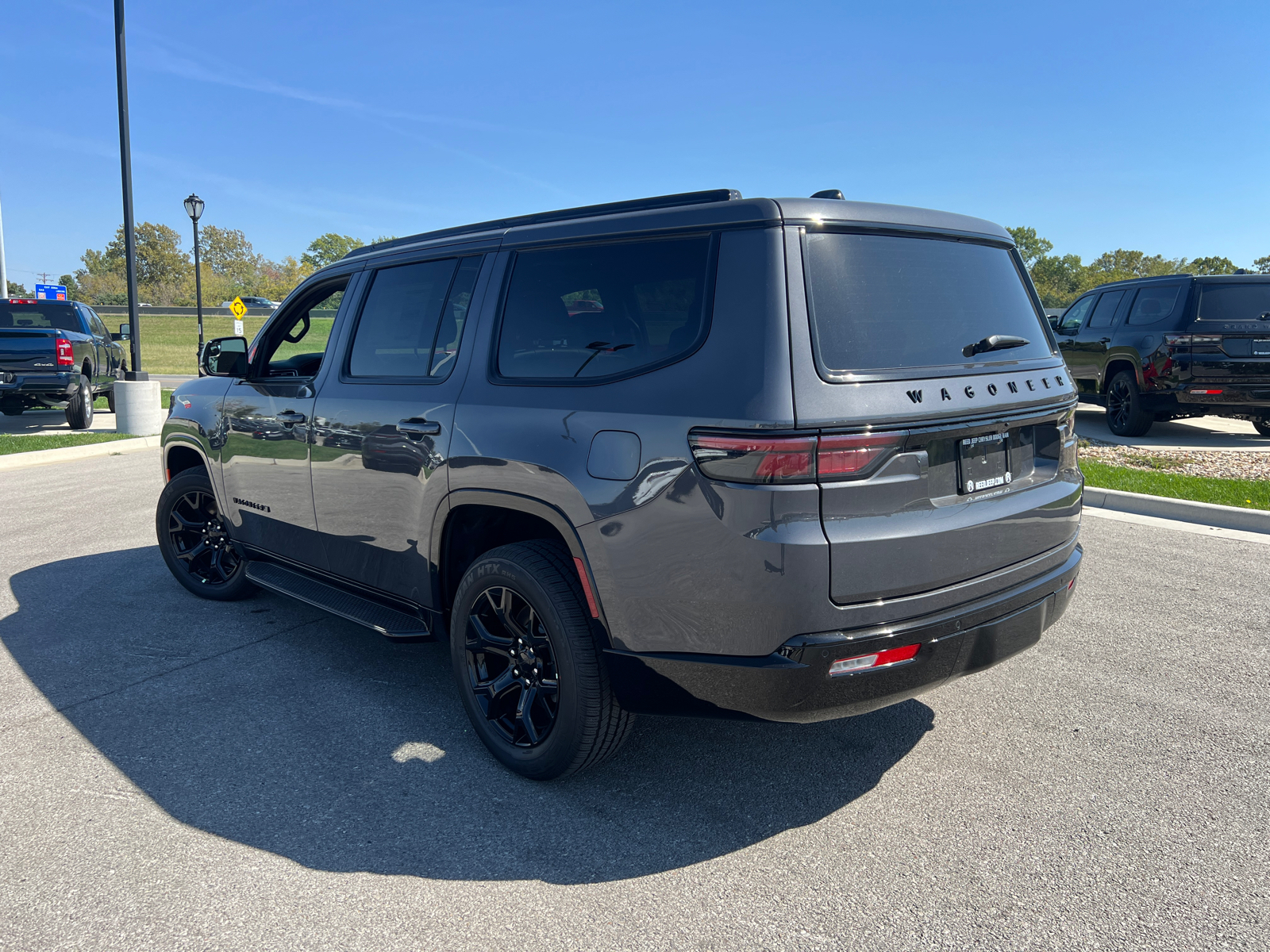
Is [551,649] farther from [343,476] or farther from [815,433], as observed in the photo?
[343,476]

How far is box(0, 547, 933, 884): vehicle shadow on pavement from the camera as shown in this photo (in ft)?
9.21

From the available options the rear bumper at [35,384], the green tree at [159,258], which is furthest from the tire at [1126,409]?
the green tree at [159,258]

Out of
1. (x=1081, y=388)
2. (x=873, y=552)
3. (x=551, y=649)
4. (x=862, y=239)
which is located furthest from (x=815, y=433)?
(x=1081, y=388)

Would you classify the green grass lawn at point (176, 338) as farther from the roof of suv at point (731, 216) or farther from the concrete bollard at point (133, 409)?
the roof of suv at point (731, 216)

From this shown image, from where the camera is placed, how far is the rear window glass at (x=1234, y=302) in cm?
1078

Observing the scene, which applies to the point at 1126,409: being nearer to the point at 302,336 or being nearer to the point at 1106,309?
the point at 1106,309

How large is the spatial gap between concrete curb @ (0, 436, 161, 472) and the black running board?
8.07 metres

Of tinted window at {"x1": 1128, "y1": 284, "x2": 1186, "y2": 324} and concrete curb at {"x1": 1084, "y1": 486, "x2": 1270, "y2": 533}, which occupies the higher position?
tinted window at {"x1": 1128, "y1": 284, "x2": 1186, "y2": 324}

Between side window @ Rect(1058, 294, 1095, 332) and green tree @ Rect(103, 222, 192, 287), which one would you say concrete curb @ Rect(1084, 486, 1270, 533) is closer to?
side window @ Rect(1058, 294, 1095, 332)

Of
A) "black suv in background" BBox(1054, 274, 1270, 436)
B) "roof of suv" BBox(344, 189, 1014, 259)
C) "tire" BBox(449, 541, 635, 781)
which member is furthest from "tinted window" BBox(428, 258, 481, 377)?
"black suv in background" BBox(1054, 274, 1270, 436)

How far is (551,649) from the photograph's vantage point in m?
3.01

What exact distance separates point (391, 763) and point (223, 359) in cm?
264

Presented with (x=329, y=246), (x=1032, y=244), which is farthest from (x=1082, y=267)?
(x=329, y=246)

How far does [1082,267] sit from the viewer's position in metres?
120
